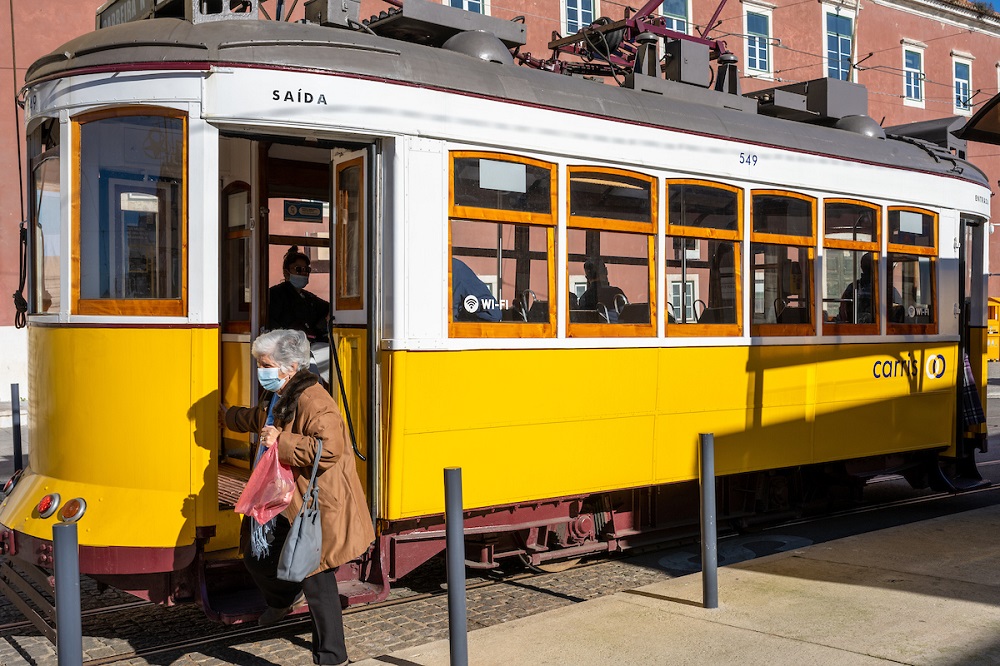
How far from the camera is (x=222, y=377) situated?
712cm

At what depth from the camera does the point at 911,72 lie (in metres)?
32.8

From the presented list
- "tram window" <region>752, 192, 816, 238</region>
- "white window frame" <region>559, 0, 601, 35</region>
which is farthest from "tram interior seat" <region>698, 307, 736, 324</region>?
"white window frame" <region>559, 0, 601, 35</region>

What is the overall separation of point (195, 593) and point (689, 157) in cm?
422

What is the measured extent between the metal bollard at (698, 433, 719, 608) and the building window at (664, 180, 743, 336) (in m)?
1.57

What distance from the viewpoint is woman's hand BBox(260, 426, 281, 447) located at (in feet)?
16.3

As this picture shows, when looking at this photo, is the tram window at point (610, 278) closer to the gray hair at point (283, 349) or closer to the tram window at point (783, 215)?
the tram window at point (783, 215)

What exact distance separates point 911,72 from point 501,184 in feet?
99.2

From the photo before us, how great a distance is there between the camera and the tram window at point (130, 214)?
5.50 metres

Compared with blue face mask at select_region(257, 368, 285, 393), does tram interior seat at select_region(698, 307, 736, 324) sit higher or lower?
higher

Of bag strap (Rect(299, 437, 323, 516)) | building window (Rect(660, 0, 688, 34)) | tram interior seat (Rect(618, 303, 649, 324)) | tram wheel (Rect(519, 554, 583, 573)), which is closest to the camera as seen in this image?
bag strap (Rect(299, 437, 323, 516))

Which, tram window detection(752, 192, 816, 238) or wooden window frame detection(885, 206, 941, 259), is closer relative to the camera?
tram window detection(752, 192, 816, 238)

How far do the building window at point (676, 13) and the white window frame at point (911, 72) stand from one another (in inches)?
366

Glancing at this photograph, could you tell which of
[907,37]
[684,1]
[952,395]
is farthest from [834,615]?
[907,37]

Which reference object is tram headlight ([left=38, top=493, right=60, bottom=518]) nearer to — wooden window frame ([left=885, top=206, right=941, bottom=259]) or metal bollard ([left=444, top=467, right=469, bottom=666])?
metal bollard ([left=444, top=467, right=469, bottom=666])
